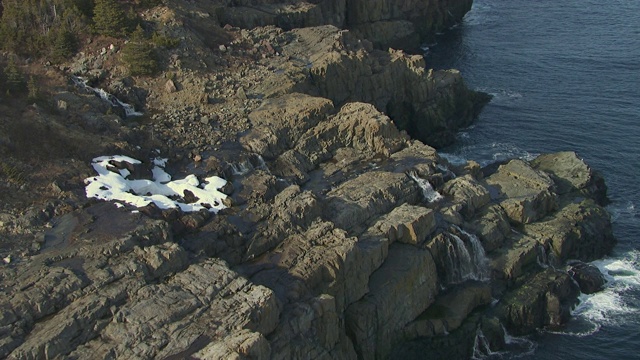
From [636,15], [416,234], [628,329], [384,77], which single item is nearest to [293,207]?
[416,234]

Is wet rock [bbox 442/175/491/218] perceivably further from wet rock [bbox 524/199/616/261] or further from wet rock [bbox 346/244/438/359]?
wet rock [bbox 346/244/438/359]

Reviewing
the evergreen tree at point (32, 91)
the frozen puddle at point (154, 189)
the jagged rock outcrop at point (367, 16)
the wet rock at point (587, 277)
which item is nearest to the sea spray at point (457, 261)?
the wet rock at point (587, 277)

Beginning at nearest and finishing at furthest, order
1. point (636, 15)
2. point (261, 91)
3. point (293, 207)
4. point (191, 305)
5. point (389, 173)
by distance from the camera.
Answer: point (191, 305)
point (293, 207)
point (389, 173)
point (261, 91)
point (636, 15)

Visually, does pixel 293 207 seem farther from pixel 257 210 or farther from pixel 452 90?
pixel 452 90

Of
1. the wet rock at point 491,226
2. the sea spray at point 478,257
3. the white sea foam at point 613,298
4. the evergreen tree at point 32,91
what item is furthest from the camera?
the evergreen tree at point 32,91

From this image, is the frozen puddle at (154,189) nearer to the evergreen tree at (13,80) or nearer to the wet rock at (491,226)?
the evergreen tree at (13,80)

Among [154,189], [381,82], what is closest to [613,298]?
[381,82]

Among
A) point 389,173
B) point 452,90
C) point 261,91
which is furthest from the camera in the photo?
point 452,90
